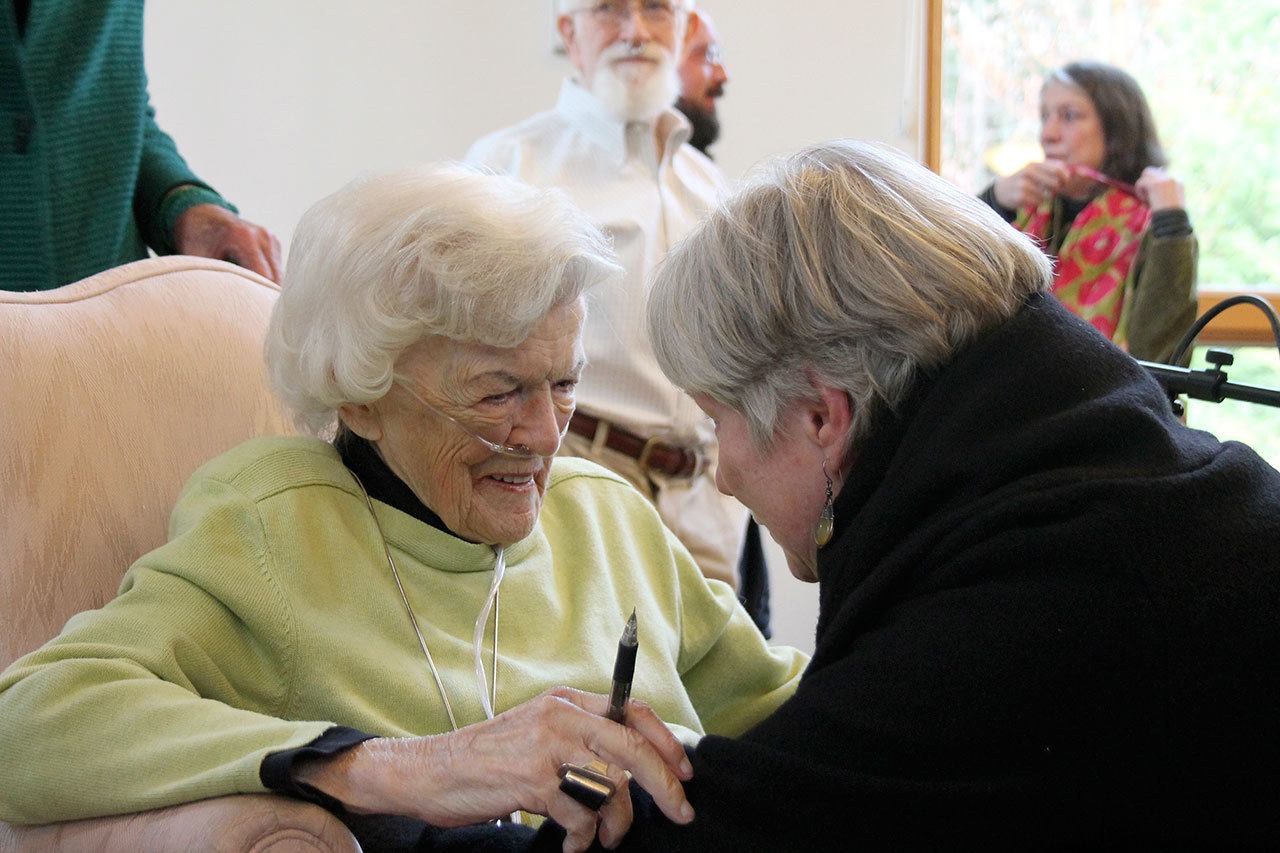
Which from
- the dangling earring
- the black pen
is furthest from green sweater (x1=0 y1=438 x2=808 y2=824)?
the dangling earring

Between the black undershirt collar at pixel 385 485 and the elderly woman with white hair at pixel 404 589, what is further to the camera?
the black undershirt collar at pixel 385 485

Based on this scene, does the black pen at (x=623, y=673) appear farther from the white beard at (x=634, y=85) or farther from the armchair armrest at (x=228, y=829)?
the white beard at (x=634, y=85)

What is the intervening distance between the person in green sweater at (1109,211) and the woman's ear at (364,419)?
189 cm

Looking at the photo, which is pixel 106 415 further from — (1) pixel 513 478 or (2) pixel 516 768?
(2) pixel 516 768

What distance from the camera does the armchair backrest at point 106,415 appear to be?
4.87 ft

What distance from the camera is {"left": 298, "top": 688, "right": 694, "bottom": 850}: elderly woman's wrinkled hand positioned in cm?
113

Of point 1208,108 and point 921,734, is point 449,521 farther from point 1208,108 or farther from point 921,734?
point 1208,108

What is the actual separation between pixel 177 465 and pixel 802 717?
2.89ft

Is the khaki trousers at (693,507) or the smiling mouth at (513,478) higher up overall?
the smiling mouth at (513,478)

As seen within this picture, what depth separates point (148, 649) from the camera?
1.27 m

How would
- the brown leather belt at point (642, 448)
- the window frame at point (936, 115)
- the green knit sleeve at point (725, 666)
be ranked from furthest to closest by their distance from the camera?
the window frame at point (936, 115) < the brown leather belt at point (642, 448) < the green knit sleeve at point (725, 666)

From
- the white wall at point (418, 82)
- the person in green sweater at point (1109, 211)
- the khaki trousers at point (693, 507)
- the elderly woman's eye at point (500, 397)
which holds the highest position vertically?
the elderly woman's eye at point (500, 397)

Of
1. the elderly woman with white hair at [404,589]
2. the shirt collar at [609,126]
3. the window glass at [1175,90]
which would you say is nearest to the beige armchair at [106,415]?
the elderly woman with white hair at [404,589]

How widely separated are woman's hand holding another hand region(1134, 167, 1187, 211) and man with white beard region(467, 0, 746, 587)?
983mm
